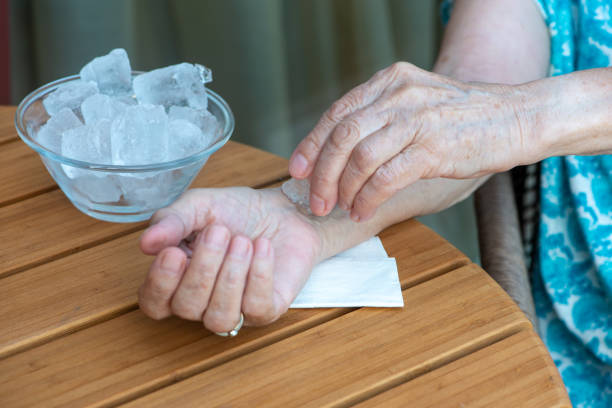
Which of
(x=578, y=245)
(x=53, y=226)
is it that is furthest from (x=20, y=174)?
(x=578, y=245)

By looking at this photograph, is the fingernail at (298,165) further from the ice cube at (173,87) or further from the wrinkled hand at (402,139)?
the ice cube at (173,87)

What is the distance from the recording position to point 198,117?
40.4 inches

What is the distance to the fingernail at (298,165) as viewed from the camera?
874 millimetres

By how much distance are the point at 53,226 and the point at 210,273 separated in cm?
36

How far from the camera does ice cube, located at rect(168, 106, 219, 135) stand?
101cm

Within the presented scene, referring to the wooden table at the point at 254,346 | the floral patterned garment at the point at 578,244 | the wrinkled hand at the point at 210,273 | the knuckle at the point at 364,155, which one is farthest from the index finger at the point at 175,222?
the floral patterned garment at the point at 578,244

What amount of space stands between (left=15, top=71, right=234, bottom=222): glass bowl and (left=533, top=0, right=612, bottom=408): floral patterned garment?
61cm

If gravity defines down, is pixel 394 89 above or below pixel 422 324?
above

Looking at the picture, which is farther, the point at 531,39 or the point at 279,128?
the point at 279,128

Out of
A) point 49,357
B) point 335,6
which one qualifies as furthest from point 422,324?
point 335,6

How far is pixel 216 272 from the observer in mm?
769

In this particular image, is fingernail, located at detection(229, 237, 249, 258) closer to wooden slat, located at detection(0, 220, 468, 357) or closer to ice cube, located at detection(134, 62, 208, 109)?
wooden slat, located at detection(0, 220, 468, 357)

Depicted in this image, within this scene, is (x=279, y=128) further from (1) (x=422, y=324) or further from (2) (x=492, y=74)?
(1) (x=422, y=324)

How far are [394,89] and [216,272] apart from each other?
326 mm
